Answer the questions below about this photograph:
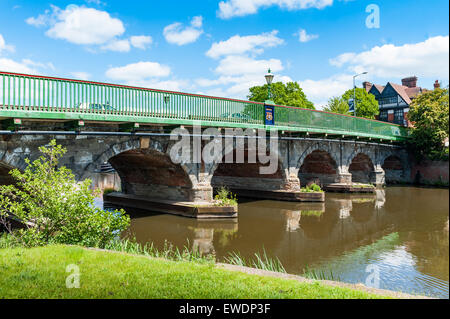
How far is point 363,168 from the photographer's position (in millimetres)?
34000

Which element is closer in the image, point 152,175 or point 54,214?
point 54,214

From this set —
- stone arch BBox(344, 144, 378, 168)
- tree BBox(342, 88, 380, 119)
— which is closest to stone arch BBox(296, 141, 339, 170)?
stone arch BBox(344, 144, 378, 168)

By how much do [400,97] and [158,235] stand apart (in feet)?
147

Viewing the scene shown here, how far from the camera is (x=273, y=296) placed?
5.46m

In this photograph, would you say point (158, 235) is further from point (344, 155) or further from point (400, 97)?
point (400, 97)

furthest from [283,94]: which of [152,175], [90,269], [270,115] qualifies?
[90,269]

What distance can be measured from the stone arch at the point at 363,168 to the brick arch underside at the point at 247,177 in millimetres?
10850

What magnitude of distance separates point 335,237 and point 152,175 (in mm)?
10239

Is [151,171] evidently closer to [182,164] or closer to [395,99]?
[182,164]

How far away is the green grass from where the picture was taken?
5.44 meters

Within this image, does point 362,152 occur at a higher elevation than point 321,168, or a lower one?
higher

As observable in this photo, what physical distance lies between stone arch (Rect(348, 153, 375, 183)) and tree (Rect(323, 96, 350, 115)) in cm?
2276
